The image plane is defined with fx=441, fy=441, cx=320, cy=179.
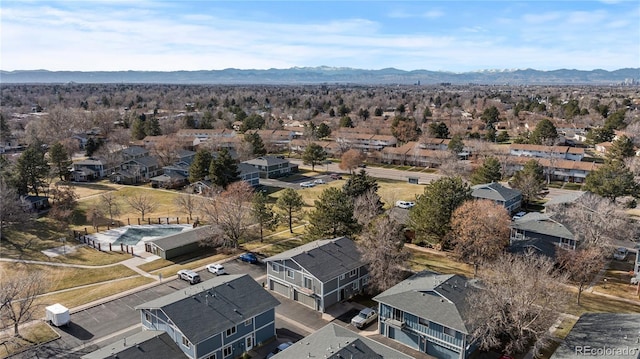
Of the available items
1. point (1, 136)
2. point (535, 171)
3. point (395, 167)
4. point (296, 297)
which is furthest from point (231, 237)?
point (1, 136)

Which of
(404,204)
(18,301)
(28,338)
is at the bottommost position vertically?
(28,338)

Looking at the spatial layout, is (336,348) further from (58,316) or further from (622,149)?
(622,149)

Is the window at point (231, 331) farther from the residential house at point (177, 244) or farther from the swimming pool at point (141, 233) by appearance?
the swimming pool at point (141, 233)

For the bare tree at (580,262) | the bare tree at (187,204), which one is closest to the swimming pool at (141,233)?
the bare tree at (187,204)

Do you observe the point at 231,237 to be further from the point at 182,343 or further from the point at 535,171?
the point at 535,171

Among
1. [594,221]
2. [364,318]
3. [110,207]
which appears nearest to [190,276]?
[364,318]

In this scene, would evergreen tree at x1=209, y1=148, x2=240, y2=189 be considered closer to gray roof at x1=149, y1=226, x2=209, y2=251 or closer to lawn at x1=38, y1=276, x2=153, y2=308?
gray roof at x1=149, y1=226, x2=209, y2=251
